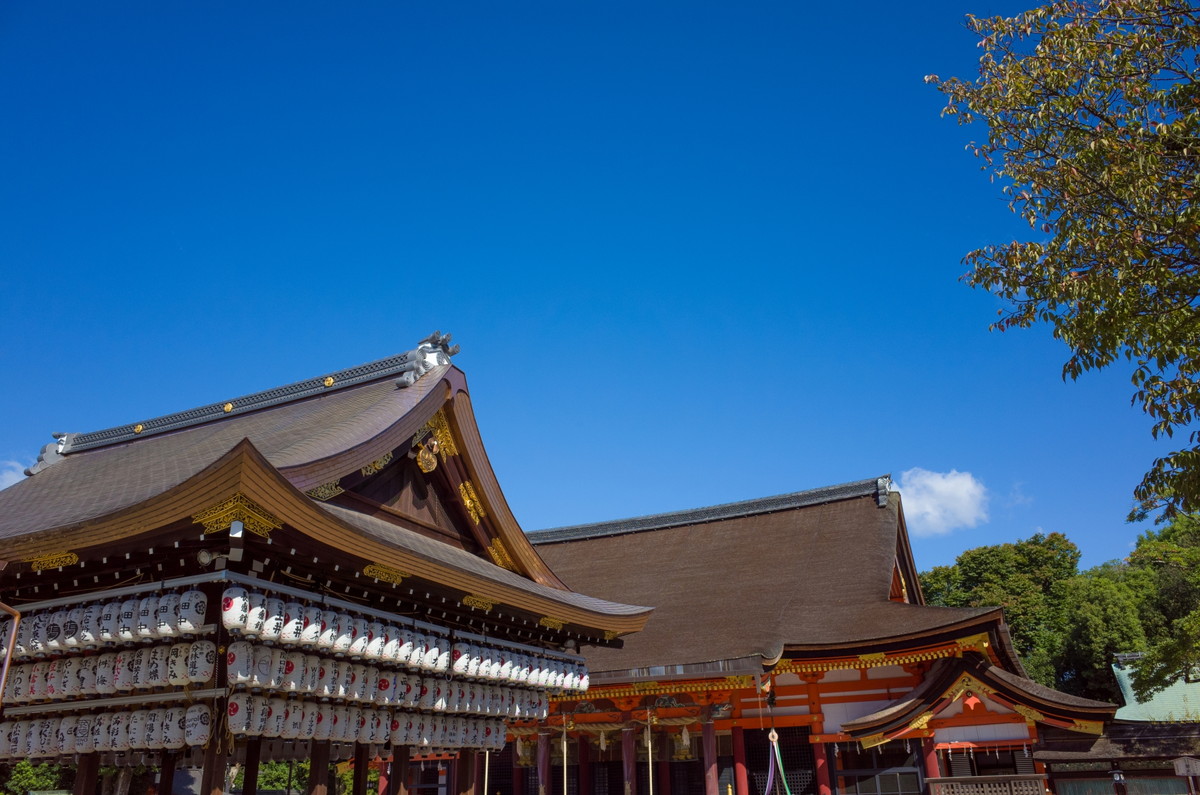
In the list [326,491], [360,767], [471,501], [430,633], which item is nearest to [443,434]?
[471,501]

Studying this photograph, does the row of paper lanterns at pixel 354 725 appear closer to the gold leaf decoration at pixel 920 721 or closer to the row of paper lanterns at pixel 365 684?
the row of paper lanterns at pixel 365 684

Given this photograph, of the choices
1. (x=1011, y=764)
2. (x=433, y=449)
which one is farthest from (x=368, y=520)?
(x=1011, y=764)

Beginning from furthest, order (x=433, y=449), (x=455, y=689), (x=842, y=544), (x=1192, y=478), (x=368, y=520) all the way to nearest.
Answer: (x=842, y=544) < (x=433, y=449) < (x=455, y=689) < (x=368, y=520) < (x=1192, y=478)

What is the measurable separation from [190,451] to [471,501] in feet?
16.2

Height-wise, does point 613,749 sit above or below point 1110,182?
below

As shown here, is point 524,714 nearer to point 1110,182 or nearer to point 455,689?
point 455,689

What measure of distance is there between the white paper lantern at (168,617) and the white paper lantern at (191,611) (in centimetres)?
6

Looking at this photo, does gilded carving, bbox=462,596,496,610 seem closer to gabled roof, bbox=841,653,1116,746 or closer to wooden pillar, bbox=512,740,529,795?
gabled roof, bbox=841,653,1116,746

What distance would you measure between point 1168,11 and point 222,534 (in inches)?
445

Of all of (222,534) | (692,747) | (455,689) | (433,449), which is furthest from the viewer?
(692,747)

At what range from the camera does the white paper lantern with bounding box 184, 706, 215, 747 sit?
8.31 meters

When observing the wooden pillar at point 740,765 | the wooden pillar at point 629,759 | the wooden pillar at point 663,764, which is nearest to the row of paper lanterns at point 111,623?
the wooden pillar at point 629,759

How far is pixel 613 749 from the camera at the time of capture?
18.0 metres

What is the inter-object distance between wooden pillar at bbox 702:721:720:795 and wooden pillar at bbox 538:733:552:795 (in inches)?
140
